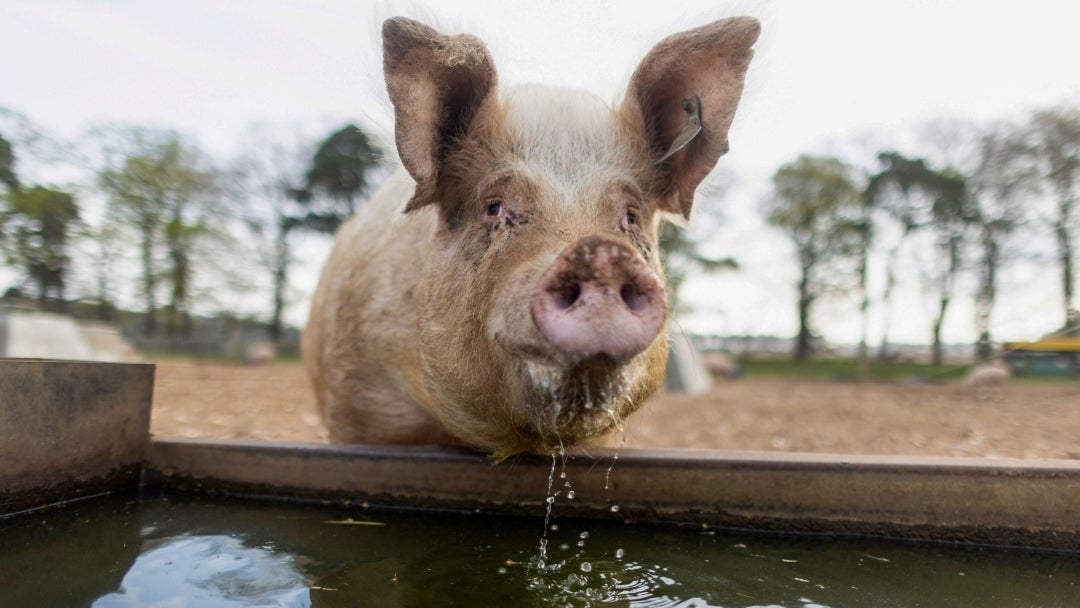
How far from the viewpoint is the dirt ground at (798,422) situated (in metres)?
6.68

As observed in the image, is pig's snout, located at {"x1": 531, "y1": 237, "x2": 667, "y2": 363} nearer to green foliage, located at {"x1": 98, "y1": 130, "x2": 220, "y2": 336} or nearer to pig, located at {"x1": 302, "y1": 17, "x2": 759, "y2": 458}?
pig, located at {"x1": 302, "y1": 17, "x2": 759, "y2": 458}

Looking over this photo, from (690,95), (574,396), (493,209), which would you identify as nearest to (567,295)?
(574,396)

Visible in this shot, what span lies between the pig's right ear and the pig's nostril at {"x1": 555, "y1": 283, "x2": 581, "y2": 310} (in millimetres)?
1012

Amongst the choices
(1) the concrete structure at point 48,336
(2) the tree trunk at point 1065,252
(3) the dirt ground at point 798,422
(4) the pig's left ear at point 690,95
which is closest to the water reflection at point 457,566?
(3) the dirt ground at point 798,422

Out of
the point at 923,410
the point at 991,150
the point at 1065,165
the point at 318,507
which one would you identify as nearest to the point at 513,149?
the point at 318,507

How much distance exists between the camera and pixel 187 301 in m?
15.4

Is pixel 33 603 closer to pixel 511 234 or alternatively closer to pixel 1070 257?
pixel 511 234

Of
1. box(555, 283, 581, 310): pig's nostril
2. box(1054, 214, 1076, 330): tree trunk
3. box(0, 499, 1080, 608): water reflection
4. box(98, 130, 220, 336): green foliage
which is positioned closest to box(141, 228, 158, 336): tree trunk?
box(98, 130, 220, 336): green foliage

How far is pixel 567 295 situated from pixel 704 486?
5.00 ft

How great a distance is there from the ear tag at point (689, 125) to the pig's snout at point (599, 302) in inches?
34.5

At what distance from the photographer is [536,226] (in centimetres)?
243

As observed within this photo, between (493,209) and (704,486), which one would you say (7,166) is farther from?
(704,486)

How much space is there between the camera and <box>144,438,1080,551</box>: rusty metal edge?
2832 mm

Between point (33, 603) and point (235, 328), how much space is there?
2731 centimetres
